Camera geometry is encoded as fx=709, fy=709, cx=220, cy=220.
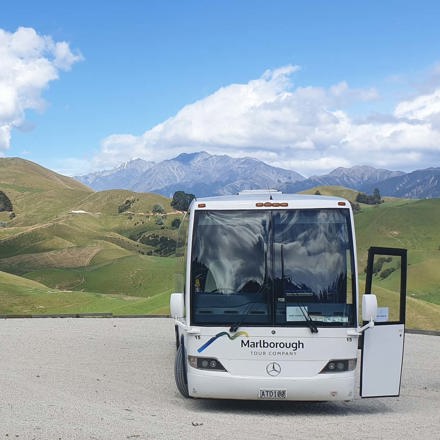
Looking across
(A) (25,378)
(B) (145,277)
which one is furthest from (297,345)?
(B) (145,277)

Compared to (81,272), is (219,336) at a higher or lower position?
higher

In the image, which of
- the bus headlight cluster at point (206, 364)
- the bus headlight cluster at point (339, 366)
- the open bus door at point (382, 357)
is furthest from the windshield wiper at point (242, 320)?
the open bus door at point (382, 357)

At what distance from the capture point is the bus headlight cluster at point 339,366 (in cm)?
1172

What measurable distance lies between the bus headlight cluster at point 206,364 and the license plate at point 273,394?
29.7 inches

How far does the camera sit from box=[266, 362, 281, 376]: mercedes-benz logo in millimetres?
11695

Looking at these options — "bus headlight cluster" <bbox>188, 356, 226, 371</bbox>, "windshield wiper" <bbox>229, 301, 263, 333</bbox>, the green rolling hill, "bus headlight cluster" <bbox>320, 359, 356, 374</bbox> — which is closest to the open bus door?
"bus headlight cluster" <bbox>320, 359, 356, 374</bbox>

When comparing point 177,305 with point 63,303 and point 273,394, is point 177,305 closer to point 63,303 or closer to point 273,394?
point 273,394

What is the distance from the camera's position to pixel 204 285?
12047 millimetres

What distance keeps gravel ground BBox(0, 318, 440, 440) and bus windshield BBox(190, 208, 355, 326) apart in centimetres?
169

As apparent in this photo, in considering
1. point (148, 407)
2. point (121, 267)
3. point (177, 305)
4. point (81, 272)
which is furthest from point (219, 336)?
point (121, 267)

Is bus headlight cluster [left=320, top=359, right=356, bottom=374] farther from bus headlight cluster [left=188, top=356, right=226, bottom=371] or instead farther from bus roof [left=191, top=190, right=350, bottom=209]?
bus roof [left=191, top=190, right=350, bottom=209]

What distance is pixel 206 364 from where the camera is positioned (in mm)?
11922

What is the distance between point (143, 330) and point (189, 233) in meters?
15.4

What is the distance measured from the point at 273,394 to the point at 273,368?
1.37 feet
